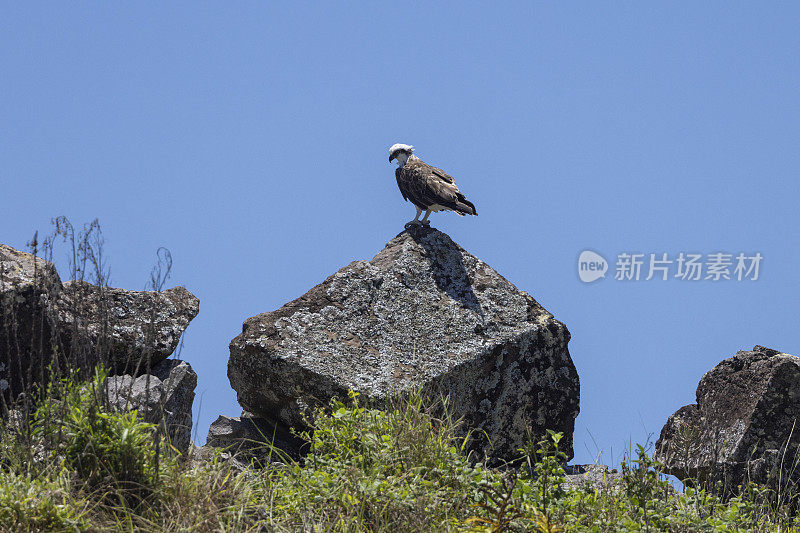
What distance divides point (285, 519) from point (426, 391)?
8.76 ft

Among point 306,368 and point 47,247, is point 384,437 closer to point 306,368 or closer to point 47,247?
point 306,368

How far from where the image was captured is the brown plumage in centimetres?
933

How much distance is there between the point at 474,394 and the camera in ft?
26.7

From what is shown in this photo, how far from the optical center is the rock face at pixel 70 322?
6.02 meters

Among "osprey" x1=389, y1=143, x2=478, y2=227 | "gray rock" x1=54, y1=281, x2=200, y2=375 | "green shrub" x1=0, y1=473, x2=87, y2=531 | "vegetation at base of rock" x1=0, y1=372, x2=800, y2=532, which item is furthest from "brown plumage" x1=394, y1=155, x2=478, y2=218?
"green shrub" x1=0, y1=473, x2=87, y2=531

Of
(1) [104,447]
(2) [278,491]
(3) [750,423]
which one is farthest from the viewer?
(3) [750,423]

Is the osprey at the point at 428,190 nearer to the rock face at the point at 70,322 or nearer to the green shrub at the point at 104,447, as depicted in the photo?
the rock face at the point at 70,322

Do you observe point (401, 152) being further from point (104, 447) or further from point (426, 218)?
point (104, 447)

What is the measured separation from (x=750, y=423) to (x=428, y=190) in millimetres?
4182

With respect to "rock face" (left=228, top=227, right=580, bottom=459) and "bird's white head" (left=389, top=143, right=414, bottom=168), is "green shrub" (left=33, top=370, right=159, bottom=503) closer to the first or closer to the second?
"rock face" (left=228, top=227, right=580, bottom=459)

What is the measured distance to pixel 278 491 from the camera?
19.3 ft

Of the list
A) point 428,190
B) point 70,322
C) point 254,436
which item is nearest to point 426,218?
point 428,190

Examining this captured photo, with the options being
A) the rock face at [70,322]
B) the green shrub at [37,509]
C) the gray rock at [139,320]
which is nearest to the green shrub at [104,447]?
the green shrub at [37,509]

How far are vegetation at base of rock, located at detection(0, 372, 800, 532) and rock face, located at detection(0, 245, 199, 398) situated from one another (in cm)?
40
